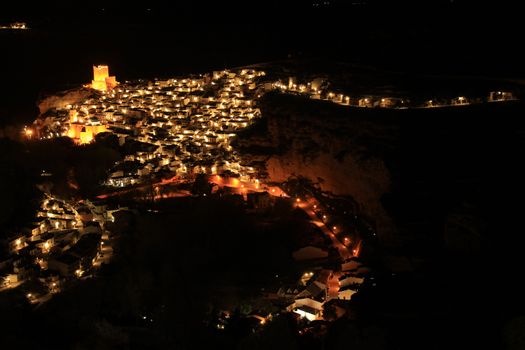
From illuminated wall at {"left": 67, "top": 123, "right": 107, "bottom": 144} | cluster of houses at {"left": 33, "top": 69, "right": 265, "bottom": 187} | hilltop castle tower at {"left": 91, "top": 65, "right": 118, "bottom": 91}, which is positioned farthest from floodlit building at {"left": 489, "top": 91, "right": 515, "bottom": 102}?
hilltop castle tower at {"left": 91, "top": 65, "right": 118, "bottom": 91}

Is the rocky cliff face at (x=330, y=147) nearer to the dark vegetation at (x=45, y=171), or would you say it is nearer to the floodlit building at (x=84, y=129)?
the dark vegetation at (x=45, y=171)

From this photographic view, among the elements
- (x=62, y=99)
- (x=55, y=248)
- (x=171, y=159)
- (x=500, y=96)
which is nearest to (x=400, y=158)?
(x=500, y=96)

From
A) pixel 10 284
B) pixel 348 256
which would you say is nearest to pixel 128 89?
pixel 10 284

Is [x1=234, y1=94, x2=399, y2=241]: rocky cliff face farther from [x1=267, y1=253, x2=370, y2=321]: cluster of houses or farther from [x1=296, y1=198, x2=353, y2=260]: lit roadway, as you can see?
[x1=267, y1=253, x2=370, y2=321]: cluster of houses

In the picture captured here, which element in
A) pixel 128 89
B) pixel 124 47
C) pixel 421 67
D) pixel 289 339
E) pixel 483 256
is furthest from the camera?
pixel 124 47

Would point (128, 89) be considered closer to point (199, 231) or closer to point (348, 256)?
point (199, 231)
